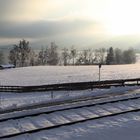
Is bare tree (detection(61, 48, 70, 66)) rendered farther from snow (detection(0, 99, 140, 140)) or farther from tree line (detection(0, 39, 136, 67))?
snow (detection(0, 99, 140, 140))

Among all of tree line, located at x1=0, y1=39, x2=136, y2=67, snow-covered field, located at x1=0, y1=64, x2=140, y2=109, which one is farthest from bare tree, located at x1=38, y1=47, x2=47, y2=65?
snow-covered field, located at x1=0, y1=64, x2=140, y2=109

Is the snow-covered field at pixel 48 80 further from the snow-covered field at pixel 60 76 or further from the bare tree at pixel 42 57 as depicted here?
the bare tree at pixel 42 57

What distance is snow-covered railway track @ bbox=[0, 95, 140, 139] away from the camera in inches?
523

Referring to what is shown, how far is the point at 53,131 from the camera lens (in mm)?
13039

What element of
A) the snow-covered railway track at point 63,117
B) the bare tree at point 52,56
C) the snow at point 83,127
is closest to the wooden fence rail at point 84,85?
the snow-covered railway track at point 63,117

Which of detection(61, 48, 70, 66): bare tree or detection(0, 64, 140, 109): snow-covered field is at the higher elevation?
detection(61, 48, 70, 66): bare tree

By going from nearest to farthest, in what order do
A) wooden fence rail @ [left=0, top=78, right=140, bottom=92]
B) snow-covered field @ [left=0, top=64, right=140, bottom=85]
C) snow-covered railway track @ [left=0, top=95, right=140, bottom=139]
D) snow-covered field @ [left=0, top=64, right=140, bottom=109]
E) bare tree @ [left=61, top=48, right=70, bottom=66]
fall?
snow-covered railway track @ [left=0, top=95, right=140, bottom=139] → snow-covered field @ [left=0, top=64, right=140, bottom=109] → wooden fence rail @ [left=0, top=78, right=140, bottom=92] → snow-covered field @ [left=0, top=64, right=140, bottom=85] → bare tree @ [left=61, top=48, right=70, bottom=66]

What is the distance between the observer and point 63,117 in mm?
15445

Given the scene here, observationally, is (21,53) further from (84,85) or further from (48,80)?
(84,85)

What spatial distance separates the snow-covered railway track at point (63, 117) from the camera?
13284mm

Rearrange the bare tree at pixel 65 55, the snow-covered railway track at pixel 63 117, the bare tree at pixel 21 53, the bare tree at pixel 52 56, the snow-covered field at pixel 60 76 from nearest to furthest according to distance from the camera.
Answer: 1. the snow-covered railway track at pixel 63 117
2. the snow-covered field at pixel 60 76
3. the bare tree at pixel 21 53
4. the bare tree at pixel 52 56
5. the bare tree at pixel 65 55

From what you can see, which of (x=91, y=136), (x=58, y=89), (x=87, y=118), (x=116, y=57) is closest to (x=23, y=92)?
(x=58, y=89)

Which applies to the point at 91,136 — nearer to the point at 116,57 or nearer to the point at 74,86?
the point at 74,86

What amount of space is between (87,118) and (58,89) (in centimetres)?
2362
